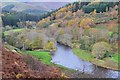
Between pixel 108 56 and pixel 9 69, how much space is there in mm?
2700

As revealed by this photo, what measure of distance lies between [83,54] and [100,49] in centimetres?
41

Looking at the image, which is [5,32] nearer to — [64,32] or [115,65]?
[64,32]

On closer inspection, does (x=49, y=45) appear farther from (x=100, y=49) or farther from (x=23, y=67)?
(x=100, y=49)

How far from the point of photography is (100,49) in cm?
518

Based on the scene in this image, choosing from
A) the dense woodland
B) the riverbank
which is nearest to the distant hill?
the dense woodland

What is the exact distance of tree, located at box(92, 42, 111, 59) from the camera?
506 cm

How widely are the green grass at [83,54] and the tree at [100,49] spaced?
0.12 metres

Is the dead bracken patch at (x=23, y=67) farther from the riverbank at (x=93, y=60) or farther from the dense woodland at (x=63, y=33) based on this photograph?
the riverbank at (x=93, y=60)

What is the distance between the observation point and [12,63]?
132 inches

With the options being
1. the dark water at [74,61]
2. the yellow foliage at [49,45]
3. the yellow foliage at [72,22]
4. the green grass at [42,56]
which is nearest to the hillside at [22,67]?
the green grass at [42,56]

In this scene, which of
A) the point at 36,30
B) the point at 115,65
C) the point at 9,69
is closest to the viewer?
the point at 9,69

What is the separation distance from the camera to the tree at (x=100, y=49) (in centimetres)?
506

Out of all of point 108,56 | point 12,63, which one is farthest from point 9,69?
point 108,56

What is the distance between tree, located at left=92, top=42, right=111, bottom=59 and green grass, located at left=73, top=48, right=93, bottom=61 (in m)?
0.12
